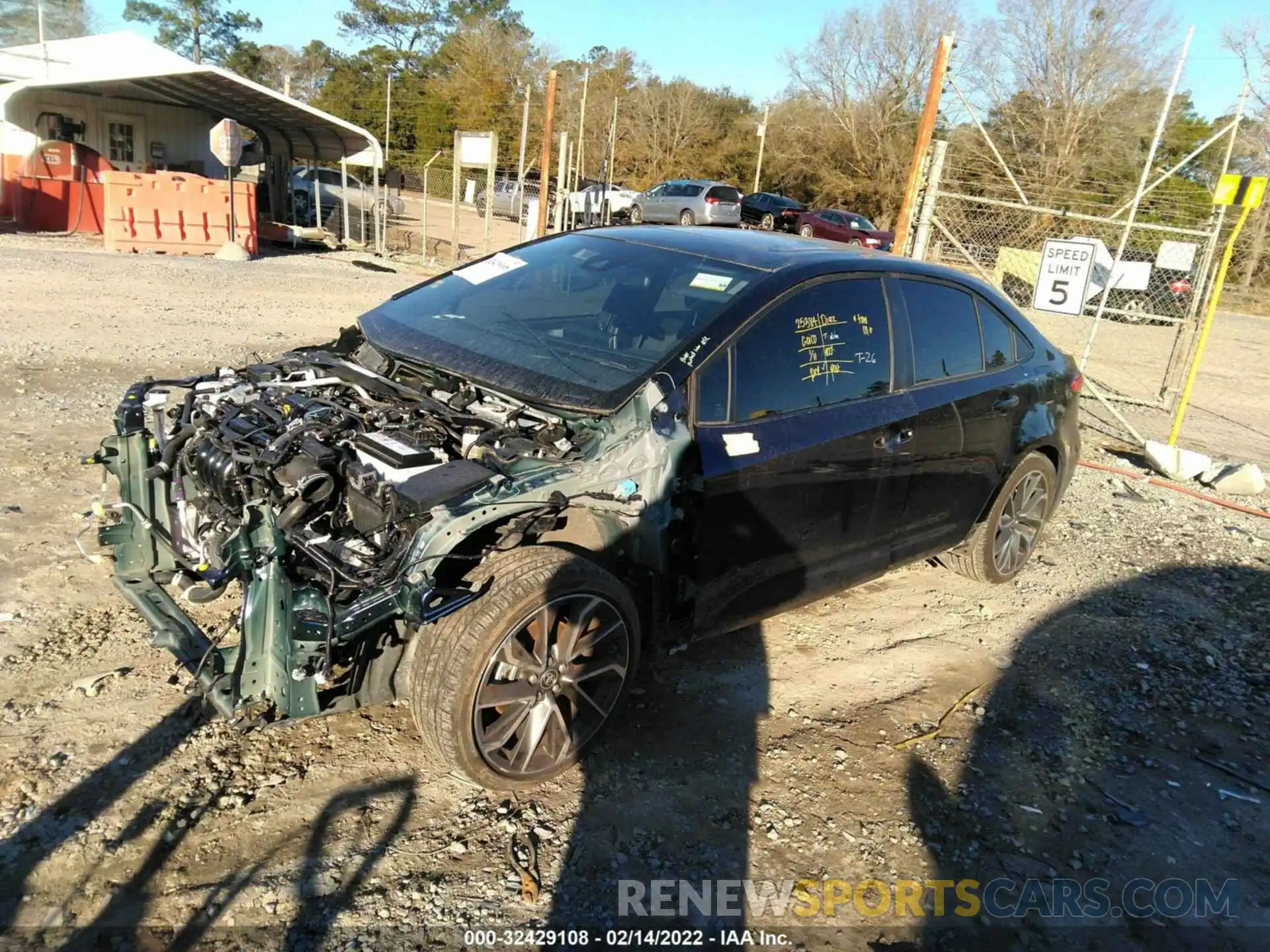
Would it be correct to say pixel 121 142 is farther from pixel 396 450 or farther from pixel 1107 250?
pixel 396 450

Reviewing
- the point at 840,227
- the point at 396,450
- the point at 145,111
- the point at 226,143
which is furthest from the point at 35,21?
the point at 396,450

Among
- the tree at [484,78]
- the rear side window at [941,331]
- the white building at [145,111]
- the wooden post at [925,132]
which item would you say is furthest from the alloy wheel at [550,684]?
the tree at [484,78]

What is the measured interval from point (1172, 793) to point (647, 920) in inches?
89.9

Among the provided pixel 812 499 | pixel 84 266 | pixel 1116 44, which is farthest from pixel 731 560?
pixel 1116 44

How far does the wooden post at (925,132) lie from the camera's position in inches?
319

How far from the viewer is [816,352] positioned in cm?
362

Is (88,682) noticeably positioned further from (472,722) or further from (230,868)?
(472,722)

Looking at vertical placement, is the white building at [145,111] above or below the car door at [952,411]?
above

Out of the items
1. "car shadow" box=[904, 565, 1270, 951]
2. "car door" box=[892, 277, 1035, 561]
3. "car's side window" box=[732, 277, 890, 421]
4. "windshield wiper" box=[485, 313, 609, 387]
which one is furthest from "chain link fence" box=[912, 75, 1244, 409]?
"windshield wiper" box=[485, 313, 609, 387]

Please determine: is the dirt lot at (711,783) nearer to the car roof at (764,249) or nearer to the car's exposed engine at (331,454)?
the car's exposed engine at (331,454)

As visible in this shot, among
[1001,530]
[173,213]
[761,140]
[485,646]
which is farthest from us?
[761,140]

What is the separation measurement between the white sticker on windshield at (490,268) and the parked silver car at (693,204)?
22606 mm

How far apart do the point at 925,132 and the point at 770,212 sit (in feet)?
70.9

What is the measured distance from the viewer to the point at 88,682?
3303 mm
